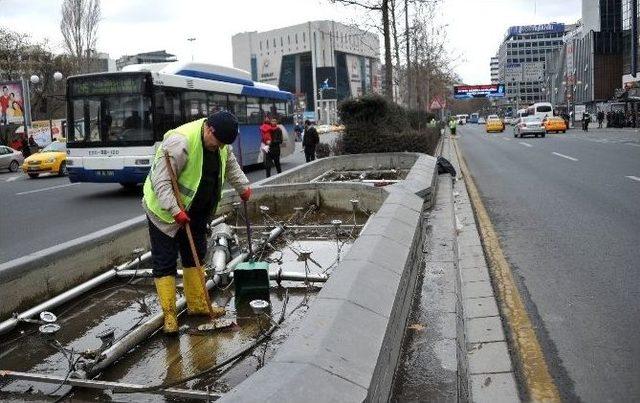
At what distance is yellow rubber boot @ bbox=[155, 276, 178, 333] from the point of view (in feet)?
15.4

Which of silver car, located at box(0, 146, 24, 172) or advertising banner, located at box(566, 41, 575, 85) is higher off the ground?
advertising banner, located at box(566, 41, 575, 85)

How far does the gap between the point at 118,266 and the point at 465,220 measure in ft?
18.5

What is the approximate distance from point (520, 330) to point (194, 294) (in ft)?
8.47

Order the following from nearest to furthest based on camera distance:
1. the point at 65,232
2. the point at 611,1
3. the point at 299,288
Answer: the point at 299,288
the point at 65,232
the point at 611,1

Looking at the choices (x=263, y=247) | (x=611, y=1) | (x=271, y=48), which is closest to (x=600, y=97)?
(x=611, y=1)

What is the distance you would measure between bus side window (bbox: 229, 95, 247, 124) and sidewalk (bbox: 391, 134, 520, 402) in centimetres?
1506

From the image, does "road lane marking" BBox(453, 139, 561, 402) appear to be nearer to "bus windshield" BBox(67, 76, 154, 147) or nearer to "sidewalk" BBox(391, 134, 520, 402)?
"sidewalk" BBox(391, 134, 520, 402)

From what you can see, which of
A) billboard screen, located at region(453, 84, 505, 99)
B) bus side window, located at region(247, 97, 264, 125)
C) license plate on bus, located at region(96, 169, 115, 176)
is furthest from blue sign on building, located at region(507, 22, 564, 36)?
license plate on bus, located at region(96, 169, 115, 176)

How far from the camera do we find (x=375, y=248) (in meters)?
4.66

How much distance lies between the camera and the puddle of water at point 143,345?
3.95m

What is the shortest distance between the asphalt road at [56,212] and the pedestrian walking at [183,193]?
5182mm

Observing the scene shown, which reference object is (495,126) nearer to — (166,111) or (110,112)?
(166,111)

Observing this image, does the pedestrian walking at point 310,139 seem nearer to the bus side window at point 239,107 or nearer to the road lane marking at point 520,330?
the bus side window at point 239,107

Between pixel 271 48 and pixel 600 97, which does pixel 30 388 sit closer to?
pixel 600 97
